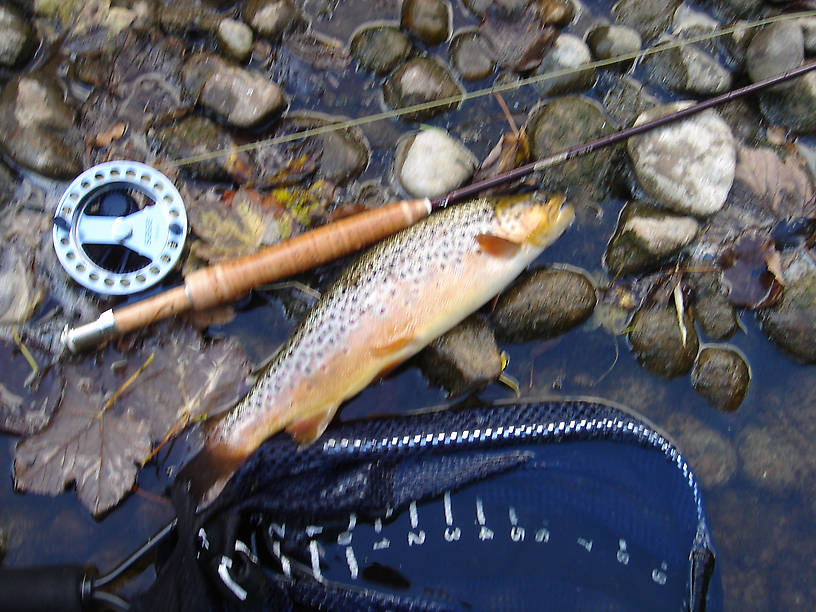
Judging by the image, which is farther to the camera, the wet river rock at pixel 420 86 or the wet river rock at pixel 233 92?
the wet river rock at pixel 420 86

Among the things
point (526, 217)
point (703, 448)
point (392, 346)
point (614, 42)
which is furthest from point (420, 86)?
point (703, 448)

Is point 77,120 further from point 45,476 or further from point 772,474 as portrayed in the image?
point 772,474

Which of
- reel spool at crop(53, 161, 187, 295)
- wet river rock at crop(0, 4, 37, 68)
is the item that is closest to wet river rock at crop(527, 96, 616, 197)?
reel spool at crop(53, 161, 187, 295)

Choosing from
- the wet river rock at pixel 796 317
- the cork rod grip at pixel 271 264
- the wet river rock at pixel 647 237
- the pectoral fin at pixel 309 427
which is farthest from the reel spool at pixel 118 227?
the wet river rock at pixel 796 317

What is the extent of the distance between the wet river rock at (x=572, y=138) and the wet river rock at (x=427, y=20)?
1.82 feet

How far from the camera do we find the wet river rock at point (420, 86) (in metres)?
2.67

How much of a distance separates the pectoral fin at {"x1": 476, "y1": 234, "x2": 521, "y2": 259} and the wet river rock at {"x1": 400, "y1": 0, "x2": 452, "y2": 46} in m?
0.96

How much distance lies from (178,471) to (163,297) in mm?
701

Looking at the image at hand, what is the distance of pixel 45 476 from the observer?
95.3 inches

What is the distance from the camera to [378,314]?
7.73 ft

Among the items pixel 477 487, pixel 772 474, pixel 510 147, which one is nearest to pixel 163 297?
pixel 477 487

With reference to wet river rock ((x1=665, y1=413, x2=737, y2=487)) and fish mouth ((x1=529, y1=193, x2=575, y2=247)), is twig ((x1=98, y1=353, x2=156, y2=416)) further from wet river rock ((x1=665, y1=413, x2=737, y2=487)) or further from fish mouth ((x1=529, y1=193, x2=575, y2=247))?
wet river rock ((x1=665, y1=413, x2=737, y2=487))

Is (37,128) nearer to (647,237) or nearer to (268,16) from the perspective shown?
(268,16)

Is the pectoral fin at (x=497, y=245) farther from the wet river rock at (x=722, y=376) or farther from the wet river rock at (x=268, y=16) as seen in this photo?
the wet river rock at (x=268, y=16)
